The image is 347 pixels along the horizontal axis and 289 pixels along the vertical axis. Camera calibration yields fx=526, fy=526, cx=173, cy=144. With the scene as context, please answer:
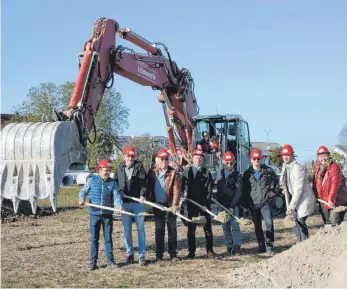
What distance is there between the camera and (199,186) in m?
8.70

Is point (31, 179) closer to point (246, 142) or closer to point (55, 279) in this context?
point (55, 279)

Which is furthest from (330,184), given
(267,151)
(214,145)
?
(267,151)

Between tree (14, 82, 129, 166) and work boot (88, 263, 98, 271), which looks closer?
work boot (88, 263, 98, 271)

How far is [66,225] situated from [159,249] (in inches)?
221

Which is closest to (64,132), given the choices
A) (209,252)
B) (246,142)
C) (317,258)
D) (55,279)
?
(55,279)

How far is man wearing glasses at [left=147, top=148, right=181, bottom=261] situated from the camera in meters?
8.41

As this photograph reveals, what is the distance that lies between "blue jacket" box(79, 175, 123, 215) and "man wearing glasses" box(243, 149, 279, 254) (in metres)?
2.35

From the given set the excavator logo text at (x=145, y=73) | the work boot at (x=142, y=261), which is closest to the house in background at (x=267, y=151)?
the excavator logo text at (x=145, y=73)

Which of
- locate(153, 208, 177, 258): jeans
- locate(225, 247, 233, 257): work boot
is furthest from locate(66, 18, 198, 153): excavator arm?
locate(225, 247, 233, 257): work boot

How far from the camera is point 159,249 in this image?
845cm

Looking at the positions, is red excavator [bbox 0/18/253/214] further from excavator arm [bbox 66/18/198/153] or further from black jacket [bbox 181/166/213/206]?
black jacket [bbox 181/166/213/206]

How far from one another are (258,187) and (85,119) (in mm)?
3192

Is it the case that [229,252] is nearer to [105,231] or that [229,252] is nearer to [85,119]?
[105,231]

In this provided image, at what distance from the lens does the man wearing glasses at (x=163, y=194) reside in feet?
27.6
